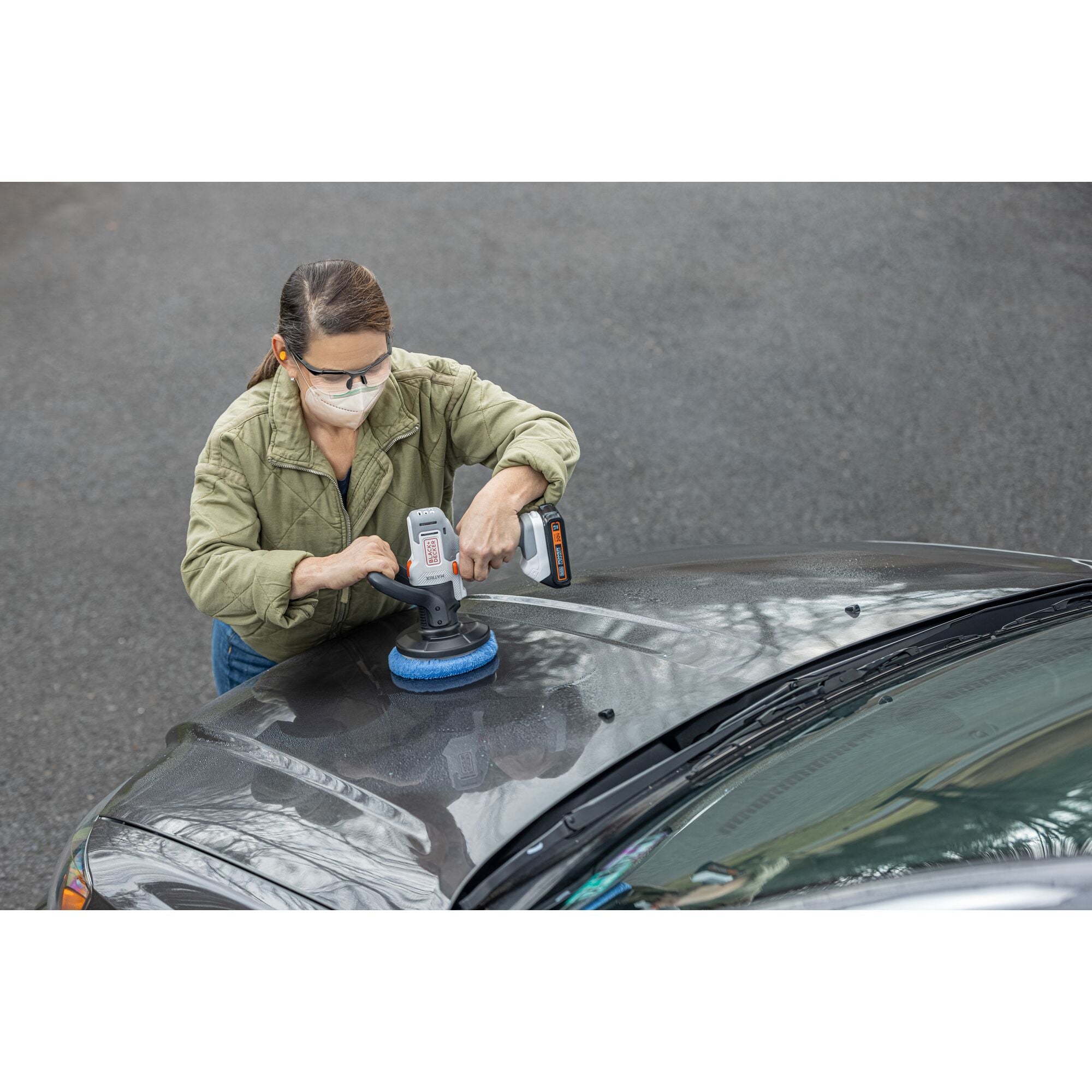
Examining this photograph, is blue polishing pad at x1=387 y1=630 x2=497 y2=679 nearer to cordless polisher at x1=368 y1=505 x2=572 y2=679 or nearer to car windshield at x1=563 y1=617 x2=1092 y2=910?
cordless polisher at x1=368 y1=505 x2=572 y2=679

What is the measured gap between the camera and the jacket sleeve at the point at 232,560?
7.26 feet

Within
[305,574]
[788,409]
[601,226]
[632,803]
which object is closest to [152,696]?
[305,574]

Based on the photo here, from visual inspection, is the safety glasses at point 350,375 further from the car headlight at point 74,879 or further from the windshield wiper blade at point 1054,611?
the windshield wiper blade at point 1054,611

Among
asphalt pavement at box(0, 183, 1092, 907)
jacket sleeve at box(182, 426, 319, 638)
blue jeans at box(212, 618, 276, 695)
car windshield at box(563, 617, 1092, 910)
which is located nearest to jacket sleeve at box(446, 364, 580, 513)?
jacket sleeve at box(182, 426, 319, 638)

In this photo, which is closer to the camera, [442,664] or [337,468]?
[442,664]

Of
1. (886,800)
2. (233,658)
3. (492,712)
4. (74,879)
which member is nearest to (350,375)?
(492,712)

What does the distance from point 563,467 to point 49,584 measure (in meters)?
2.90

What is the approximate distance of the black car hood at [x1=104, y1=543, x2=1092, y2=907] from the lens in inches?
66.8

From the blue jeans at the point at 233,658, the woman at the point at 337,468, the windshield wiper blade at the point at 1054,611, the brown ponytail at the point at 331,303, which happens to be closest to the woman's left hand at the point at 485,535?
the woman at the point at 337,468

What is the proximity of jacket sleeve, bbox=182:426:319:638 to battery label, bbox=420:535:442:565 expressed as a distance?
0.82 feet

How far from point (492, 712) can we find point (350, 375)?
79 cm

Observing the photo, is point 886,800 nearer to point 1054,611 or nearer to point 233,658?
point 1054,611

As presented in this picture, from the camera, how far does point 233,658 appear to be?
2766 millimetres

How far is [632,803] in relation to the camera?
170 centimetres
